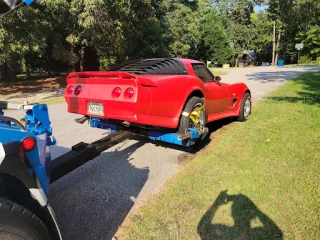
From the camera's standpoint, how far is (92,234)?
2705mm

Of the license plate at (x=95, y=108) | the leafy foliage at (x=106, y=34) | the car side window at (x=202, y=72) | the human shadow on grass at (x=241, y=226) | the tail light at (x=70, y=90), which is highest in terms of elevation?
the leafy foliage at (x=106, y=34)

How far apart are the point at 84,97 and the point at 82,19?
426 inches

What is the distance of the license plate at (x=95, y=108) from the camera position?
13.2 feet

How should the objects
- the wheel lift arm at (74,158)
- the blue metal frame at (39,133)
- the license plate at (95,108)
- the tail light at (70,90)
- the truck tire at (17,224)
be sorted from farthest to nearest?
the tail light at (70,90) < the license plate at (95,108) < the wheel lift arm at (74,158) < the blue metal frame at (39,133) < the truck tire at (17,224)

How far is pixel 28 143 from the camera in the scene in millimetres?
1813

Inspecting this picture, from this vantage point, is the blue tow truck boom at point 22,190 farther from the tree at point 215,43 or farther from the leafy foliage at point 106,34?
the tree at point 215,43

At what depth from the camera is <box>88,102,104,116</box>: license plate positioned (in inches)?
158

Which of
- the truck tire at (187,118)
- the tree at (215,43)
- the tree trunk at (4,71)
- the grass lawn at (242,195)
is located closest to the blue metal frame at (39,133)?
the grass lawn at (242,195)

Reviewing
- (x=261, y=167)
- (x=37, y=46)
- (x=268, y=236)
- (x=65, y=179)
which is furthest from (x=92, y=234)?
(x=37, y=46)

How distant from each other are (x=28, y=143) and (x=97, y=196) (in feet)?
5.96

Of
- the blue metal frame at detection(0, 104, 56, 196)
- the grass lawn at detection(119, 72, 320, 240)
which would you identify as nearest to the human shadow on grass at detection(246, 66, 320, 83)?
the grass lawn at detection(119, 72, 320, 240)

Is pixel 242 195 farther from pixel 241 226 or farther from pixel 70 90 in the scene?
pixel 70 90

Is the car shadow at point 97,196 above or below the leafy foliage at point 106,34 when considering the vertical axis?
below

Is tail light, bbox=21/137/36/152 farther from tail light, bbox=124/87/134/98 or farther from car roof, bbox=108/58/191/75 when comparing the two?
car roof, bbox=108/58/191/75
